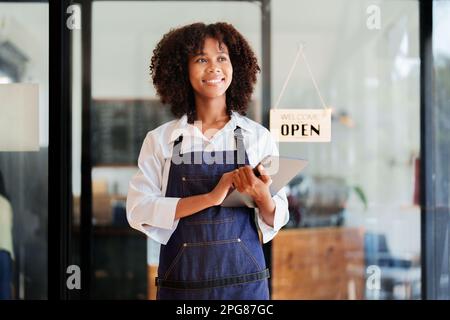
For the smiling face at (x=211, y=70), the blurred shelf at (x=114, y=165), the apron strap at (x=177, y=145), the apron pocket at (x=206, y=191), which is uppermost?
the smiling face at (x=211, y=70)

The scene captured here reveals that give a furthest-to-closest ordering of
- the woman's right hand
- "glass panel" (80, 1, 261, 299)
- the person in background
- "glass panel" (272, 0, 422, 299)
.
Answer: "glass panel" (80, 1, 261, 299)
the person in background
"glass panel" (272, 0, 422, 299)
the woman's right hand

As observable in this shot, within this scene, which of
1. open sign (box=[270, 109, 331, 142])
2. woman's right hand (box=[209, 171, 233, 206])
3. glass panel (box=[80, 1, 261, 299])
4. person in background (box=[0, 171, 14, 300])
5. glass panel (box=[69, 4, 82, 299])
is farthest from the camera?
glass panel (box=[80, 1, 261, 299])

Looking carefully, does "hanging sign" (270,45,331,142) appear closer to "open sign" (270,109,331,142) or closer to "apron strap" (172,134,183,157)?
"open sign" (270,109,331,142)

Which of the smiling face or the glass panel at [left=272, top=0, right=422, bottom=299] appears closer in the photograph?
the smiling face

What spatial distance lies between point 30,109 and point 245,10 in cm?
106

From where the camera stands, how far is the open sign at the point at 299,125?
2.09 m

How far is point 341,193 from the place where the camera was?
393 cm

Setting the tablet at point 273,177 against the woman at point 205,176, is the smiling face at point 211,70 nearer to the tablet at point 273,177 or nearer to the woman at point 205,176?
the woman at point 205,176

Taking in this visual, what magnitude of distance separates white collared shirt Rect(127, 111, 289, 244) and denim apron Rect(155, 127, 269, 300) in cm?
2

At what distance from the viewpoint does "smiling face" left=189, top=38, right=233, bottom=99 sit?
6.50 feet

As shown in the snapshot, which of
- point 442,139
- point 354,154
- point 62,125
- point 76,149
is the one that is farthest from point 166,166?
point 354,154

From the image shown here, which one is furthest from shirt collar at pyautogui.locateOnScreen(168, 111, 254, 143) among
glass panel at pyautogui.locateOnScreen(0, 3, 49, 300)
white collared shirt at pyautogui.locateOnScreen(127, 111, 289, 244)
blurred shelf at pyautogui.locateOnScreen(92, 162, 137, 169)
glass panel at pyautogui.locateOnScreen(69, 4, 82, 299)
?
blurred shelf at pyautogui.locateOnScreen(92, 162, 137, 169)

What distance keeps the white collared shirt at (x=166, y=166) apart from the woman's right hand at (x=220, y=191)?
0.11 meters

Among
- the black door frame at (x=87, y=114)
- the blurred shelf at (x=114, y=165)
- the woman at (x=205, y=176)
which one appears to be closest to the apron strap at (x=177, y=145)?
the woman at (x=205, y=176)
